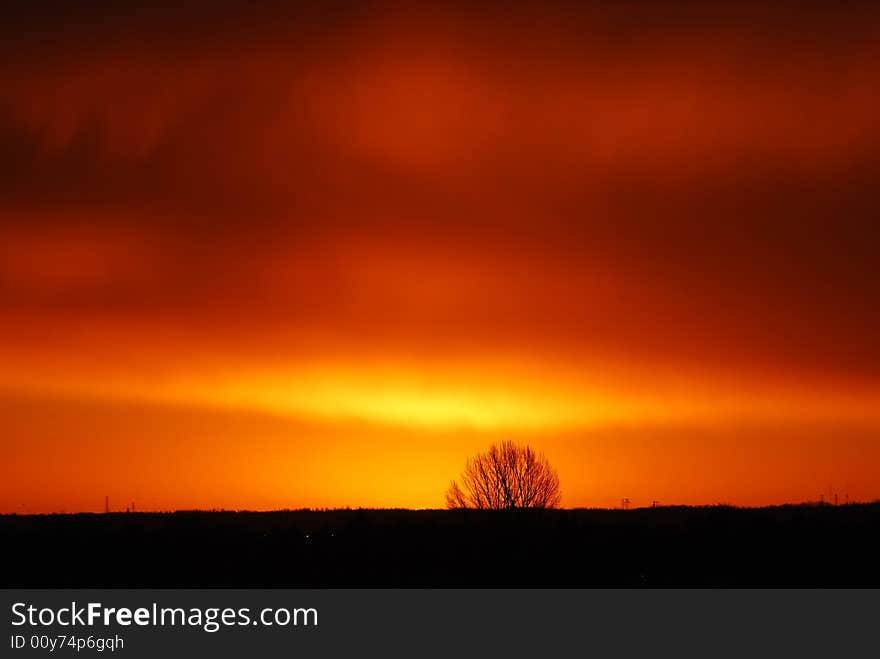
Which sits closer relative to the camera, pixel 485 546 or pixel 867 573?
pixel 867 573

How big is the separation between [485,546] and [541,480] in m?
51.1

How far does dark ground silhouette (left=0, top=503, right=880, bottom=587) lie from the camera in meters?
64.5

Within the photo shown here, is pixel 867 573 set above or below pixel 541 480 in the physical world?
below

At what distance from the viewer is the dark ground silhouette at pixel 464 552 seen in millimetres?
64500

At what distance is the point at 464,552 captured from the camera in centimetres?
6938

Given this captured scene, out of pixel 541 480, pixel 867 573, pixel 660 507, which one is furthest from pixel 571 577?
pixel 541 480

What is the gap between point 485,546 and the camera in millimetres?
70312
